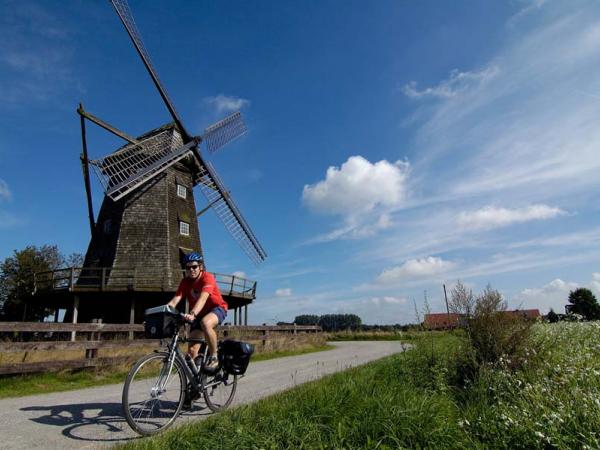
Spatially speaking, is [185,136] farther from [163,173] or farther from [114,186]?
[114,186]

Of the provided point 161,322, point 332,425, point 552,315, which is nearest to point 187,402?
point 161,322

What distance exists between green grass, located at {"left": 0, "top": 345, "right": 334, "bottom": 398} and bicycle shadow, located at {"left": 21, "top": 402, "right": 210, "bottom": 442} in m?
1.97

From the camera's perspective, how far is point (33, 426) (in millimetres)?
4340

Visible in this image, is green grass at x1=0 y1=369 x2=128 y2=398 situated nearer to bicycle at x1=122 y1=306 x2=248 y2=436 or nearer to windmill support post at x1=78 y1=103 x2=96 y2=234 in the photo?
bicycle at x1=122 y1=306 x2=248 y2=436

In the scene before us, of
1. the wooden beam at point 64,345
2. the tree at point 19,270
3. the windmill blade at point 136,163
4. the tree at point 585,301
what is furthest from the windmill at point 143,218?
the tree at point 585,301

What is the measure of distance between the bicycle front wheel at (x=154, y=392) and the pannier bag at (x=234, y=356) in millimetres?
676

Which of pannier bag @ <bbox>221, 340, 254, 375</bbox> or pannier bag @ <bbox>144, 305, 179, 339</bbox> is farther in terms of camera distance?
pannier bag @ <bbox>221, 340, 254, 375</bbox>

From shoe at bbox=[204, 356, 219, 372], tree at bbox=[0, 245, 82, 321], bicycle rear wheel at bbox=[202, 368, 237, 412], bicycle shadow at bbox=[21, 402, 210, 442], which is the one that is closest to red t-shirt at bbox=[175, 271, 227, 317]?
shoe at bbox=[204, 356, 219, 372]

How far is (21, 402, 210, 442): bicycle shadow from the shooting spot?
3.92 meters

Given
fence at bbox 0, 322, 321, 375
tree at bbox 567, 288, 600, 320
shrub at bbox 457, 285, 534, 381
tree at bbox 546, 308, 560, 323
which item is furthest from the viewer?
tree at bbox 567, 288, 600, 320

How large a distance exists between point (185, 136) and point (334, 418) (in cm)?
2247

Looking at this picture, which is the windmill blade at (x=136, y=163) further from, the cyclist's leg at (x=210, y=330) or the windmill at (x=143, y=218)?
the cyclist's leg at (x=210, y=330)

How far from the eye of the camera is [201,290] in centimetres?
493

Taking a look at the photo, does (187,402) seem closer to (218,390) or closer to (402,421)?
(218,390)
